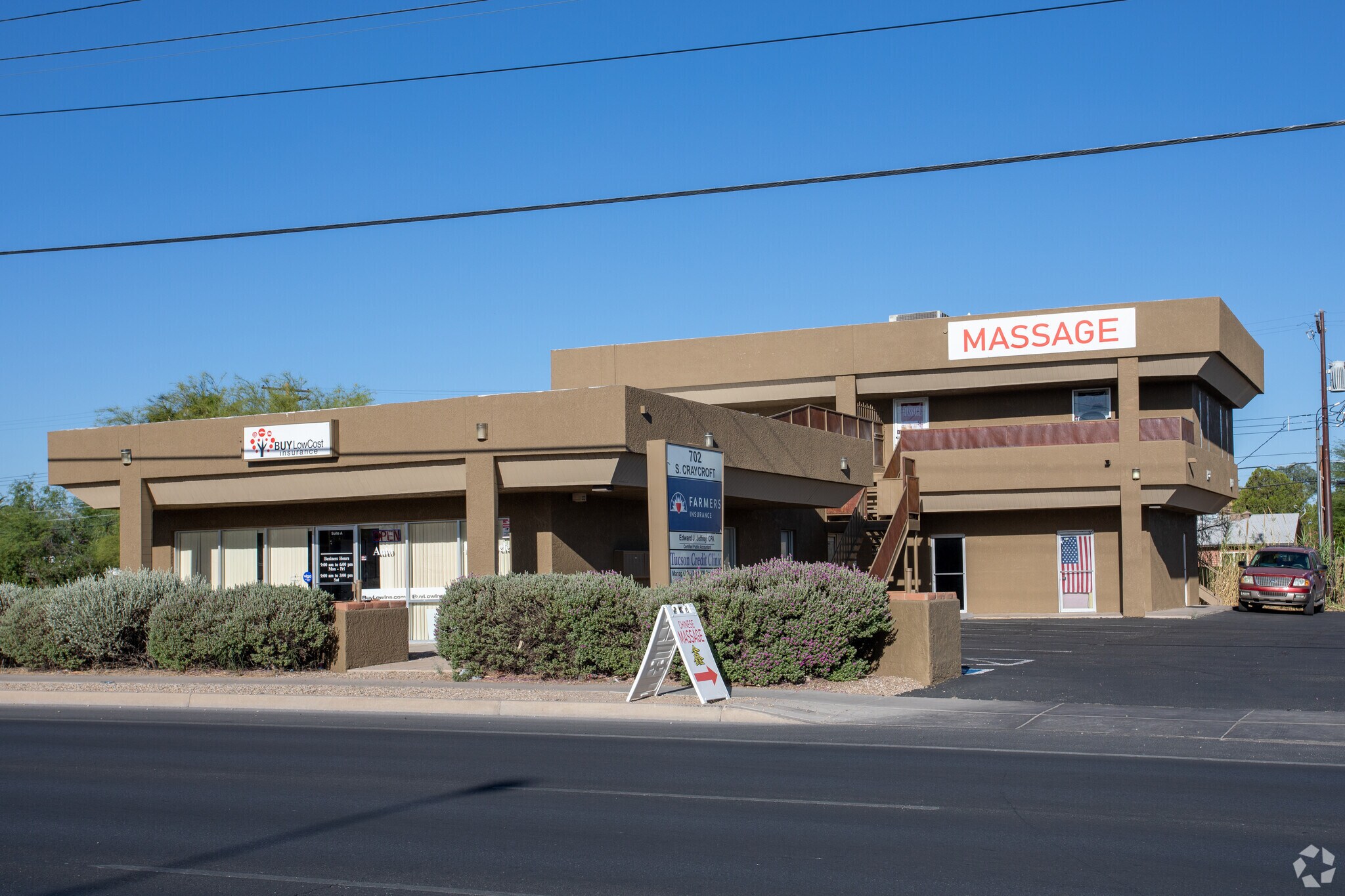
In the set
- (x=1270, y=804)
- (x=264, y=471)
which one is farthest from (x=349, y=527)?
(x=1270, y=804)

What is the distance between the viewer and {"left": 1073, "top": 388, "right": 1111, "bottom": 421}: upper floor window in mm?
35844

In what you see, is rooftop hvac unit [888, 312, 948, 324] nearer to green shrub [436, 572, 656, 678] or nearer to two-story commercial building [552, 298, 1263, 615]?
A: two-story commercial building [552, 298, 1263, 615]

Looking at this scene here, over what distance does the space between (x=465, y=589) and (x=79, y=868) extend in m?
11.2

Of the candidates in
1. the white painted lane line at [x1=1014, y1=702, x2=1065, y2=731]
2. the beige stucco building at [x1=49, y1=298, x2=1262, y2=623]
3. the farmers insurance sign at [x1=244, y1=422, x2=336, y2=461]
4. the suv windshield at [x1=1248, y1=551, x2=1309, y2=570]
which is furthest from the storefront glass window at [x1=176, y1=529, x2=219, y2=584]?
the suv windshield at [x1=1248, y1=551, x2=1309, y2=570]

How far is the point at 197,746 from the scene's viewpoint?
13.0m

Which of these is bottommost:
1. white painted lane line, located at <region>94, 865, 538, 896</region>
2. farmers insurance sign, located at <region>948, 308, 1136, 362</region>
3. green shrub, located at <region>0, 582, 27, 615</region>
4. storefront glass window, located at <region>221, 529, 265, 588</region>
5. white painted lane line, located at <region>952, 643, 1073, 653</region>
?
white painted lane line, located at <region>952, 643, 1073, 653</region>

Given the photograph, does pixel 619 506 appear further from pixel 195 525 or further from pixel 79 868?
pixel 79 868

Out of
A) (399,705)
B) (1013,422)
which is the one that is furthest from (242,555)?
(1013,422)

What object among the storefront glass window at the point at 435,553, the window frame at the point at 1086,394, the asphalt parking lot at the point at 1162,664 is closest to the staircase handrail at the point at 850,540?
the asphalt parking lot at the point at 1162,664

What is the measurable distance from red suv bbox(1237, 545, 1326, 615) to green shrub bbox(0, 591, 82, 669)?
99.9 ft

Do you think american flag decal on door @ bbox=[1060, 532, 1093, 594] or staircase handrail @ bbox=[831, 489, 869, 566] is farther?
american flag decal on door @ bbox=[1060, 532, 1093, 594]

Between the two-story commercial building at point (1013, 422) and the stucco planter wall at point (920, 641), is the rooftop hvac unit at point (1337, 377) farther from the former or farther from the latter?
the stucco planter wall at point (920, 641)

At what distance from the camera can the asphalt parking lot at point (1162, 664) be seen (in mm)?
16125

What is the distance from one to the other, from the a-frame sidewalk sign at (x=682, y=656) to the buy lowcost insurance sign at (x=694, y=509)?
400cm
